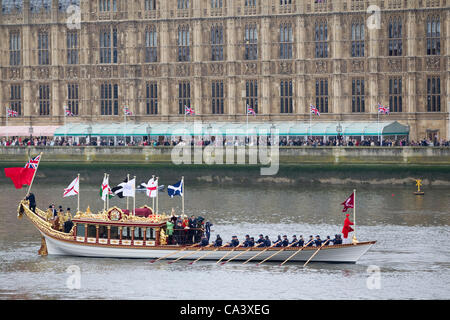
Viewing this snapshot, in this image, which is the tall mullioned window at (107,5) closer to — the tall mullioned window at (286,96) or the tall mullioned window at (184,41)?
the tall mullioned window at (184,41)

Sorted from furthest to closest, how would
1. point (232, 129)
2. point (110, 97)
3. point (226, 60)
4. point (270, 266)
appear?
point (110, 97) → point (226, 60) → point (232, 129) → point (270, 266)

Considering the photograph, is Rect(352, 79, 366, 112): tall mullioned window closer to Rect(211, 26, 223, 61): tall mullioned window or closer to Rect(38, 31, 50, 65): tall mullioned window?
Rect(211, 26, 223, 61): tall mullioned window

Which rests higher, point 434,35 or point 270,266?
A: point 434,35

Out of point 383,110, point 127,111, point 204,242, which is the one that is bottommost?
point 204,242

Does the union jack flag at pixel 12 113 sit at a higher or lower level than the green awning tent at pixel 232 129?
higher

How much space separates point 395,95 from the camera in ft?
392

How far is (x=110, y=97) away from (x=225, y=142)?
23.7 m

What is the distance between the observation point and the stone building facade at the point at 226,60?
118m

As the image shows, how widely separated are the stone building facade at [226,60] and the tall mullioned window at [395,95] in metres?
0.13

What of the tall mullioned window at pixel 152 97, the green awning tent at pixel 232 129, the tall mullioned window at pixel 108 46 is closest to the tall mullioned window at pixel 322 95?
the green awning tent at pixel 232 129

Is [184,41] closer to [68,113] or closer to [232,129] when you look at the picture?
[232,129]

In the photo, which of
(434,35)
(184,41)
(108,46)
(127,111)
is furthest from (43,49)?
(434,35)

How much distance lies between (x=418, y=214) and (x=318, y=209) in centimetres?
882
